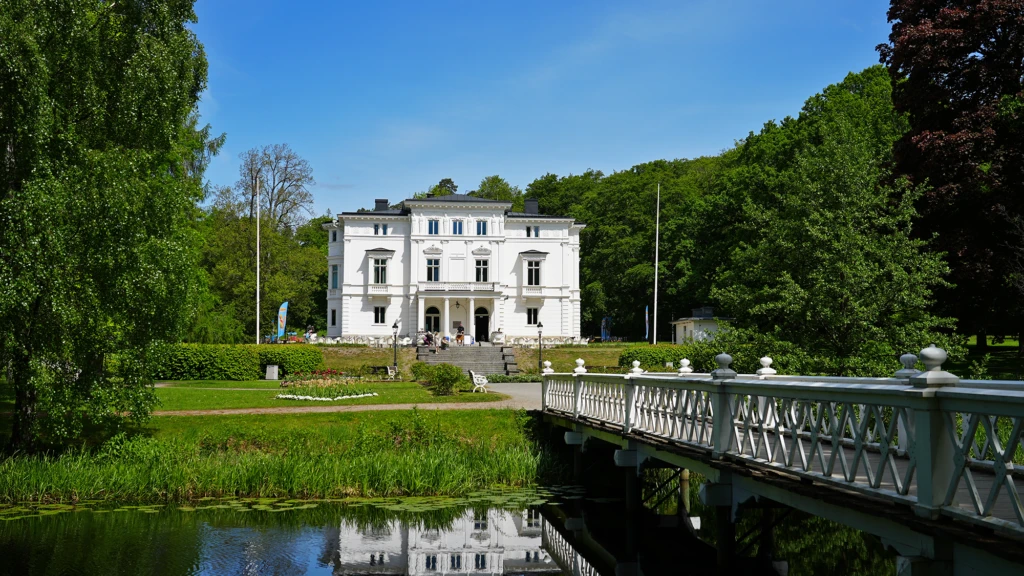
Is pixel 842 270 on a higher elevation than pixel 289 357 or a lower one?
higher

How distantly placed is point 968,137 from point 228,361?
29.7 metres

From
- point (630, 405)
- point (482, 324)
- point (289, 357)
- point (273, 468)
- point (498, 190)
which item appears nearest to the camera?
point (630, 405)

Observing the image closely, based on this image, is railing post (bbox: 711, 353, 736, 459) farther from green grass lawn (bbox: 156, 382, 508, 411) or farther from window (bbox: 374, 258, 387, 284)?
window (bbox: 374, 258, 387, 284)

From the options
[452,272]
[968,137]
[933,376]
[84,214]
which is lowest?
[933,376]

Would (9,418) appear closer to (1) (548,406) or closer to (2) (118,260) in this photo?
(2) (118,260)

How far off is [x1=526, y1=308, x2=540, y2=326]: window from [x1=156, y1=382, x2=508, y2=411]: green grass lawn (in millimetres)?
27149

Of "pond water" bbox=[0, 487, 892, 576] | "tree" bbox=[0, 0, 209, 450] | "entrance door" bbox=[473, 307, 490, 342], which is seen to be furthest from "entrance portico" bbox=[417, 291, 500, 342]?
"pond water" bbox=[0, 487, 892, 576]

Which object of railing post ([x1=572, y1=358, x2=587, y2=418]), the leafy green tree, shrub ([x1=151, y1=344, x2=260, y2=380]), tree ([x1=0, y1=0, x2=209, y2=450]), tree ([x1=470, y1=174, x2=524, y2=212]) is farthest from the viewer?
tree ([x1=470, y1=174, x2=524, y2=212])

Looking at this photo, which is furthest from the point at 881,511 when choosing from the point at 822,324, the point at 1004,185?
the point at 1004,185

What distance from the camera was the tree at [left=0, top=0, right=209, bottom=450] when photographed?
587 inches

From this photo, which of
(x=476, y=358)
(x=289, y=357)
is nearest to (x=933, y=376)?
(x=289, y=357)

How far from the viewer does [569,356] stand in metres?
45.3

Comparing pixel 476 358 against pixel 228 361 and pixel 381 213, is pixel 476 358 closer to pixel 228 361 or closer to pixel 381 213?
pixel 228 361

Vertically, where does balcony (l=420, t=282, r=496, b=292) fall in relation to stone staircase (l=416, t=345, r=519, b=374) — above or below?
above
